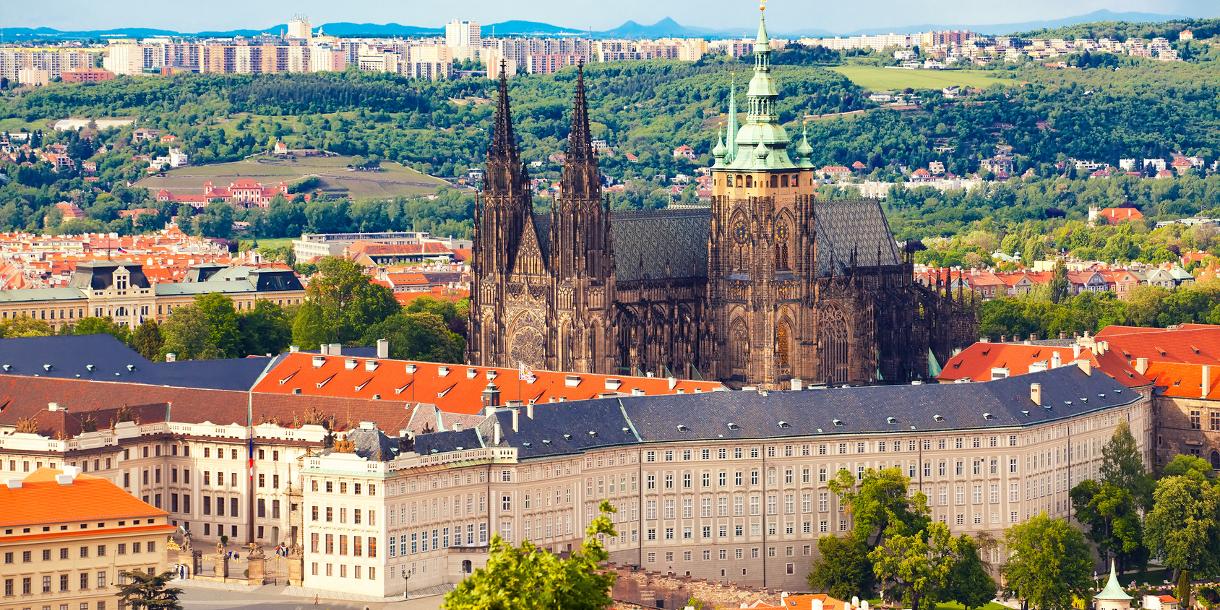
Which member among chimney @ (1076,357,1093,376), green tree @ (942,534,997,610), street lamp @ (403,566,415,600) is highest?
chimney @ (1076,357,1093,376)

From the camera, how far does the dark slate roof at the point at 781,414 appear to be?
150 meters

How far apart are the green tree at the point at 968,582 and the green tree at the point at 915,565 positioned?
0.37 m

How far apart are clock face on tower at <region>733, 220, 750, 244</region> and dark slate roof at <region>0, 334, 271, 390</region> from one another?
28.8m

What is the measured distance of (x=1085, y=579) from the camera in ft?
486

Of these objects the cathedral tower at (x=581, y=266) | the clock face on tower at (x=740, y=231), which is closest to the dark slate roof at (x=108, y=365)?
the cathedral tower at (x=581, y=266)

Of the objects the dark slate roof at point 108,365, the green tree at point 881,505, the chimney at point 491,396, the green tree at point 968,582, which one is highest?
the chimney at point 491,396

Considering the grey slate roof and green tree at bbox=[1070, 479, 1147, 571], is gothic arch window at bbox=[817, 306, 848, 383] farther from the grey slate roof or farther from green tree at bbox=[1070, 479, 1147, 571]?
green tree at bbox=[1070, 479, 1147, 571]

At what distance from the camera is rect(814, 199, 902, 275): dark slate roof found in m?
193

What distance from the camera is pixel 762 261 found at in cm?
18675

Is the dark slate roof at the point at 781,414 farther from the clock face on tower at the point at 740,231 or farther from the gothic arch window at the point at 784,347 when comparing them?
the clock face on tower at the point at 740,231

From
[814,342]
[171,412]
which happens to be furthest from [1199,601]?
[171,412]

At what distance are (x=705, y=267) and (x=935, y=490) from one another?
35.5m

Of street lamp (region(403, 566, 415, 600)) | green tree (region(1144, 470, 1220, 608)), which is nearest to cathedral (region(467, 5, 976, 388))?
green tree (region(1144, 470, 1220, 608))

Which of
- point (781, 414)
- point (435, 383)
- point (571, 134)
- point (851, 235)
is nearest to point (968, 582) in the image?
point (781, 414)
